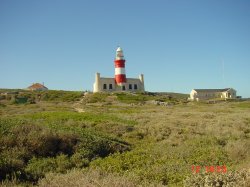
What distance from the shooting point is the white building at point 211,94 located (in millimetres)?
103188

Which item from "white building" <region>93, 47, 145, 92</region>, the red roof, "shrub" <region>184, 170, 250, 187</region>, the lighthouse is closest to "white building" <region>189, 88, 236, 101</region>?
"white building" <region>93, 47, 145, 92</region>

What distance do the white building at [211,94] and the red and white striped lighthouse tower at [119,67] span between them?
104 feet

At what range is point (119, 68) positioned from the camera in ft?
261

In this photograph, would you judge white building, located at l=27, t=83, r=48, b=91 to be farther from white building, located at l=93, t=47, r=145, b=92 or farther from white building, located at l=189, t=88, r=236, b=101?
white building, located at l=189, t=88, r=236, b=101

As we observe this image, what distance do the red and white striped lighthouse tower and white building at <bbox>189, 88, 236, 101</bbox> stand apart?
3155 centimetres

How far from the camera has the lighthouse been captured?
79562 millimetres

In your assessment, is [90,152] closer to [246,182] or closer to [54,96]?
[246,182]

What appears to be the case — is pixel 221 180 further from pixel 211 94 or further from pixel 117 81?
pixel 211 94

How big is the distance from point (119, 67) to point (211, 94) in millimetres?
41885

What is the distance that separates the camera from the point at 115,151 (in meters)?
12.0

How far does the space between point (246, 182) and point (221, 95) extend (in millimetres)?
108465

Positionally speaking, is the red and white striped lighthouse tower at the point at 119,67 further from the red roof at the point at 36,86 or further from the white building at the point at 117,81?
the red roof at the point at 36,86

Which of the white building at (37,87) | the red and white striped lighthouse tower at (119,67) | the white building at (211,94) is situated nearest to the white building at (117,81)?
the red and white striped lighthouse tower at (119,67)

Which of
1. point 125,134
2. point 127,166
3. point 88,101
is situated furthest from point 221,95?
point 127,166
